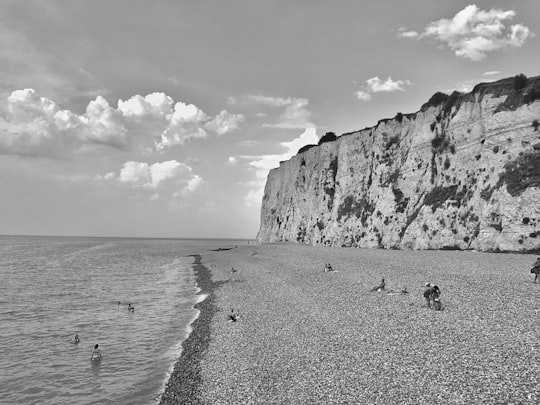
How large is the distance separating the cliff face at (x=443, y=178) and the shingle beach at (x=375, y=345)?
38.5 ft

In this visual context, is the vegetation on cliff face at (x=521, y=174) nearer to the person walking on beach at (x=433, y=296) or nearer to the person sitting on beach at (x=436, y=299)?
the person walking on beach at (x=433, y=296)

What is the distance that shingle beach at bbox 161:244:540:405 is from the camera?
40.0 feet

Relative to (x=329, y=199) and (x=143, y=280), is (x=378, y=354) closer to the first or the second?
(x=143, y=280)

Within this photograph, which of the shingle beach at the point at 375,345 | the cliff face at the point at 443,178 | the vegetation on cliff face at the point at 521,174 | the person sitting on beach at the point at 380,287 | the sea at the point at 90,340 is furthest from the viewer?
the cliff face at the point at 443,178

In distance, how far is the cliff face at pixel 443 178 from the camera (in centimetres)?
4069

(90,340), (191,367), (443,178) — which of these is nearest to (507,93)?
(443,178)

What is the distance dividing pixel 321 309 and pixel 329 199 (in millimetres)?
61644

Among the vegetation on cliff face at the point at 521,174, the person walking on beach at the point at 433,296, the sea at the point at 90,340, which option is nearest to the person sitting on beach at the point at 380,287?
the person walking on beach at the point at 433,296

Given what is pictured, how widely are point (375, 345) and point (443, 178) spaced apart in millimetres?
43021

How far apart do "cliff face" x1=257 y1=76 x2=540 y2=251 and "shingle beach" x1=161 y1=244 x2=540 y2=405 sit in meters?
11.7

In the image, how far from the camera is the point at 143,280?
53.8m

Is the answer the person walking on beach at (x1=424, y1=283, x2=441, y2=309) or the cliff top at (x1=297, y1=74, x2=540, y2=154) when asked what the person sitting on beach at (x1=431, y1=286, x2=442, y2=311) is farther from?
the cliff top at (x1=297, y1=74, x2=540, y2=154)

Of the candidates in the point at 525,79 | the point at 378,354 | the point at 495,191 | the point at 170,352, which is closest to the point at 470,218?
the point at 495,191

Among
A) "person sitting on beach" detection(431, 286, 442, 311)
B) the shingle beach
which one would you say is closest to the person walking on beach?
"person sitting on beach" detection(431, 286, 442, 311)
